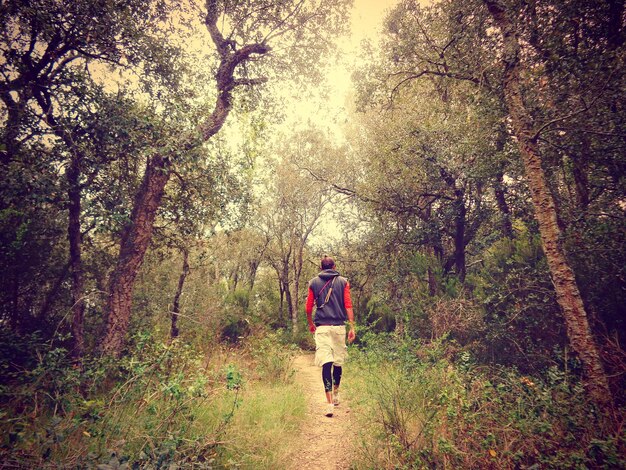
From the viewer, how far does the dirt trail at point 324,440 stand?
344cm

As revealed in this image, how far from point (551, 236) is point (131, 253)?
841cm

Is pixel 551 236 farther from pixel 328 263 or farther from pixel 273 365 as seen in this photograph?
pixel 273 365

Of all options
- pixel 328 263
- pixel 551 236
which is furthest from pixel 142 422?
pixel 551 236

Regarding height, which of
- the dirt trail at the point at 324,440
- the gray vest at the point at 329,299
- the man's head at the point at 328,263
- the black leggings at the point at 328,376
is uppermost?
the man's head at the point at 328,263

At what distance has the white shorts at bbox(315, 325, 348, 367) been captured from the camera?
486cm

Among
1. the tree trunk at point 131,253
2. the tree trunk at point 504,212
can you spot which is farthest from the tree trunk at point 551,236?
Answer: the tree trunk at point 131,253

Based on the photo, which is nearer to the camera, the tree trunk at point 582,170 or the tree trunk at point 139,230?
the tree trunk at point 582,170

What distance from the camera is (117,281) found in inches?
259

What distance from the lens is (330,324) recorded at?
4.98m

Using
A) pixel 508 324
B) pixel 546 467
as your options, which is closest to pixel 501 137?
pixel 508 324

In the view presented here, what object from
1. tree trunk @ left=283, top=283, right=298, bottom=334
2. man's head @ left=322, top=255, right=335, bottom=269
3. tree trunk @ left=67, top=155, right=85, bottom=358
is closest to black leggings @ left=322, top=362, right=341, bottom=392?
man's head @ left=322, top=255, right=335, bottom=269

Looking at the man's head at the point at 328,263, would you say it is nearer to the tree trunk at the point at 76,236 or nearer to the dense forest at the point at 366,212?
the dense forest at the point at 366,212

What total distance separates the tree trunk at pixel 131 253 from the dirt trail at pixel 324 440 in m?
4.56

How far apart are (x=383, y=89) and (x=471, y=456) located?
7.96 meters
